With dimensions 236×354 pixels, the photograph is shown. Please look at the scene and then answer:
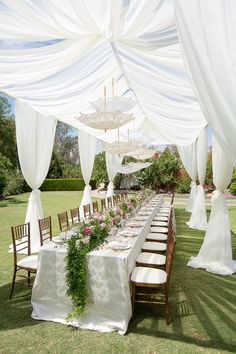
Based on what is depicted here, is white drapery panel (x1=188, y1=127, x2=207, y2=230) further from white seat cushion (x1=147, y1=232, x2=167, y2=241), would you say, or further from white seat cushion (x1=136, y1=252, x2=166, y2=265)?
white seat cushion (x1=136, y1=252, x2=166, y2=265)

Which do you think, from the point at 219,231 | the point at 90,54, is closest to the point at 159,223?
the point at 219,231

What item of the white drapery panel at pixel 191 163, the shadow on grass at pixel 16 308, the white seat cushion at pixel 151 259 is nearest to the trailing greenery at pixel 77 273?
the shadow on grass at pixel 16 308

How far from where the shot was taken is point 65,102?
521 centimetres

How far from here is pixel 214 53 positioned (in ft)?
4.64

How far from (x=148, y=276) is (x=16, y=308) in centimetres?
177

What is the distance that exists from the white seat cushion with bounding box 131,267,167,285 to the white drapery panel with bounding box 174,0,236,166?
232 centimetres

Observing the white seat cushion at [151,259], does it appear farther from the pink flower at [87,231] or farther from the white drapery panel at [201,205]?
the white drapery panel at [201,205]

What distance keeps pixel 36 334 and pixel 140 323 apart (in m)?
1.17

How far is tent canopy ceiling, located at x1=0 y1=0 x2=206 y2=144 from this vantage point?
241 centimetres

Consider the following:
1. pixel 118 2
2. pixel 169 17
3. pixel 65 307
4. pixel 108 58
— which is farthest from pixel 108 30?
pixel 65 307

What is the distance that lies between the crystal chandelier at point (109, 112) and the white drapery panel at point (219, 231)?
1820 mm

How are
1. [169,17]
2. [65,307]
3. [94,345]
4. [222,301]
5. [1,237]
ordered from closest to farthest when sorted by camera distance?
[169,17]
[94,345]
[65,307]
[222,301]
[1,237]

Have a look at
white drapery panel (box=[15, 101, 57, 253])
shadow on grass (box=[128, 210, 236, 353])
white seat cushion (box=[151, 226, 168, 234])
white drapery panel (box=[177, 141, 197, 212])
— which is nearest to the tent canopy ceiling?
white drapery panel (box=[15, 101, 57, 253])

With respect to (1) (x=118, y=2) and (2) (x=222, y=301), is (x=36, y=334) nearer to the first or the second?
(2) (x=222, y=301)
